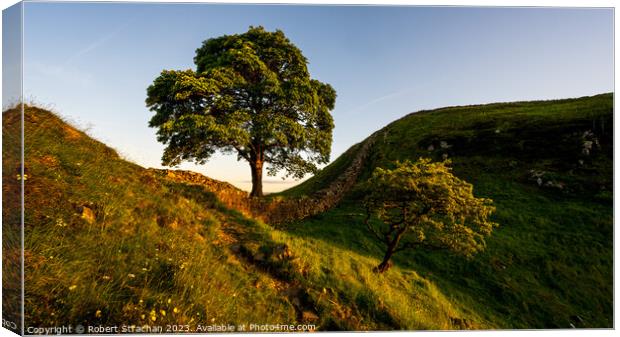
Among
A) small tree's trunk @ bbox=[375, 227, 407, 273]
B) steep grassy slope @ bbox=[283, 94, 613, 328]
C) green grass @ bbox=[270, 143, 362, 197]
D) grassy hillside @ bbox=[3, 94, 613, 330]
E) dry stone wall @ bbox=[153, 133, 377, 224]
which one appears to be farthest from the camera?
green grass @ bbox=[270, 143, 362, 197]

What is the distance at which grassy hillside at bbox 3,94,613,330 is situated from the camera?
18.2 feet

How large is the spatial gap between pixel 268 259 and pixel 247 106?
11508 millimetres

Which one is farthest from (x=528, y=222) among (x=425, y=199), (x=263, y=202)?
(x=263, y=202)

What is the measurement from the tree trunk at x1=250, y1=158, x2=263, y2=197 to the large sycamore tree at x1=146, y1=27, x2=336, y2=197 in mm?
58

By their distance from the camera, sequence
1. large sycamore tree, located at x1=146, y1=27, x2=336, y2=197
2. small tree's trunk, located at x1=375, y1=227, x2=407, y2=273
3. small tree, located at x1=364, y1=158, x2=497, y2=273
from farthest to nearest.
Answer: large sycamore tree, located at x1=146, y1=27, x2=336, y2=197 → small tree's trunk, located at x1=375, y1=227, x2=407, y2=273 → small tree, located at x1=364, y1=158, x2=497, y2=273

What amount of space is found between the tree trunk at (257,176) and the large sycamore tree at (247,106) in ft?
0.19

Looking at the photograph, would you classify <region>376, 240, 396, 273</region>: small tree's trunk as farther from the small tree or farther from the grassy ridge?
the grassy ridge

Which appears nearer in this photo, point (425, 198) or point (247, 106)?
point (425, 198)

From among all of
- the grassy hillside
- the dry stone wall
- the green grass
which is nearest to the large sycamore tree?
the dry stone wall

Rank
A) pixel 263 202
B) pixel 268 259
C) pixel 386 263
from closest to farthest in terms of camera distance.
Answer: pixel 268 259 → pixel 386 263 → pixel 263 202

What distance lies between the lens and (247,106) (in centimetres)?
1805

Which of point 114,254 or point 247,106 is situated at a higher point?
point 247,106

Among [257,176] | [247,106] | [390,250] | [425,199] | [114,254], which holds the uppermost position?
[247,106]

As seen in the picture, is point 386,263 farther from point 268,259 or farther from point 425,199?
point 268,259
